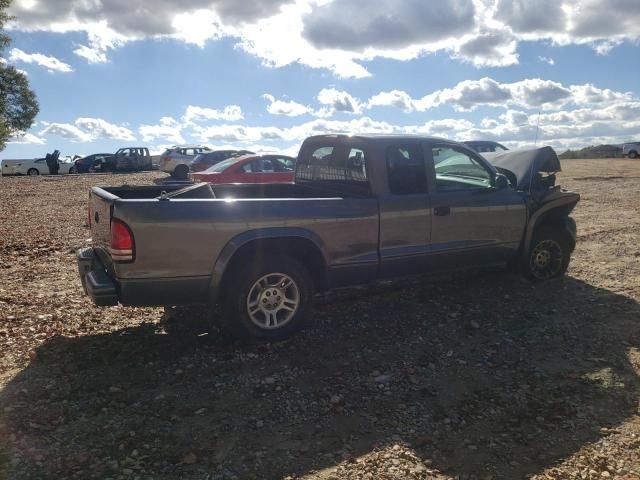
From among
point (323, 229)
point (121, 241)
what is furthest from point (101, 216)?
point (323, 229)

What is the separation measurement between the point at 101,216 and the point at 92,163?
1211 inches

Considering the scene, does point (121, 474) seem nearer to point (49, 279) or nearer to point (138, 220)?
point (138, 220)

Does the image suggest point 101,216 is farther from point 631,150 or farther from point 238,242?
point 631,150

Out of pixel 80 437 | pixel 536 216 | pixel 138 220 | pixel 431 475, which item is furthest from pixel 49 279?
pixel 536 216

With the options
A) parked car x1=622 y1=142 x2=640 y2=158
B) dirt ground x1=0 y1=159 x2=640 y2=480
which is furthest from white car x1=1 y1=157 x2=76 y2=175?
parked car x1=622 y1=142 x2=640 y2=158

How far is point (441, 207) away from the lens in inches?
220

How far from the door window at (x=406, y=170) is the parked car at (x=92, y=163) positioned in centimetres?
3039

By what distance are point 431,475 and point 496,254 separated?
3.63 meters

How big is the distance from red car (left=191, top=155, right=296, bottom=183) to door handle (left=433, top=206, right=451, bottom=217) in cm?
839

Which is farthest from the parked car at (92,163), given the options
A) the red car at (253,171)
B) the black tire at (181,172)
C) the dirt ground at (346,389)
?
the dirt ground at (346,389)

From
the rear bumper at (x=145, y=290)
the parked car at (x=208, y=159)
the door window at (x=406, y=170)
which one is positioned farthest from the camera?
the parked car at (x=208, y=159)

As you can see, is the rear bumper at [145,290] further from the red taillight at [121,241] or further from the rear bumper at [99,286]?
the red taillight at [121,241]

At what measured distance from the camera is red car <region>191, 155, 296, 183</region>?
1357cm

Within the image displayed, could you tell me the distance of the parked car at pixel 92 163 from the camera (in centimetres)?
3256
